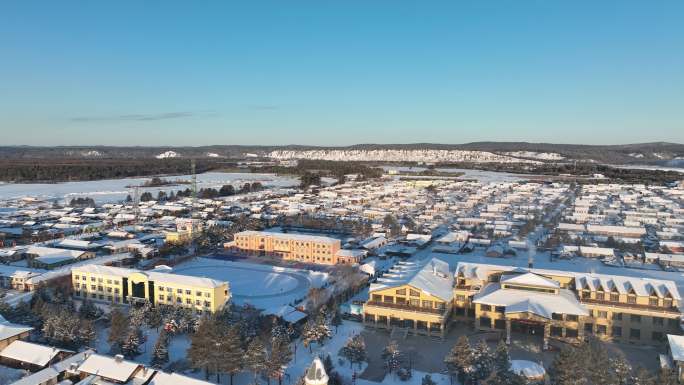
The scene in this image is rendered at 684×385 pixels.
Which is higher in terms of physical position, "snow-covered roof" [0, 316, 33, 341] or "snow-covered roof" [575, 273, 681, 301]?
"snow-covered roof" [575, 273, 681, 301]

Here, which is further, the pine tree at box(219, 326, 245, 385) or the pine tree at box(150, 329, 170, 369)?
the pine tree at box(150, 329, 170, 369)

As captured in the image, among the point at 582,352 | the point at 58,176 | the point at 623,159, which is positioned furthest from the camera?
the point at 623,159

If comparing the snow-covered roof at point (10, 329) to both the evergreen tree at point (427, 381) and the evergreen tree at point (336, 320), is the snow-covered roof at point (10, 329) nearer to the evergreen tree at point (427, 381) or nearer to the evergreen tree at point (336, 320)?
the evergreen tree at point (336, 320)

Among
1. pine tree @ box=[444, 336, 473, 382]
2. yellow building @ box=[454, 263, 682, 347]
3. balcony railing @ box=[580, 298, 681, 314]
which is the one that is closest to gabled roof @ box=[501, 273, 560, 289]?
yellow building @ box=[454, 263, 682, 347]

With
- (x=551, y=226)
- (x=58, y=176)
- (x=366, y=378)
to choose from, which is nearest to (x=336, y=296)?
(x=366, y=378)

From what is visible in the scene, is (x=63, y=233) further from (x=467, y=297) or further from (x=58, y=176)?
(x=58, y=176)

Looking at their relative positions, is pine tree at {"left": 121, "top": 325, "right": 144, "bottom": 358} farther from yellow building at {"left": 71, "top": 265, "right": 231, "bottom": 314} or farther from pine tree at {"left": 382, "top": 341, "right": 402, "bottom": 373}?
pine tree at {"left": 382, "top": 341, "right": 402, "bottom": 373}
